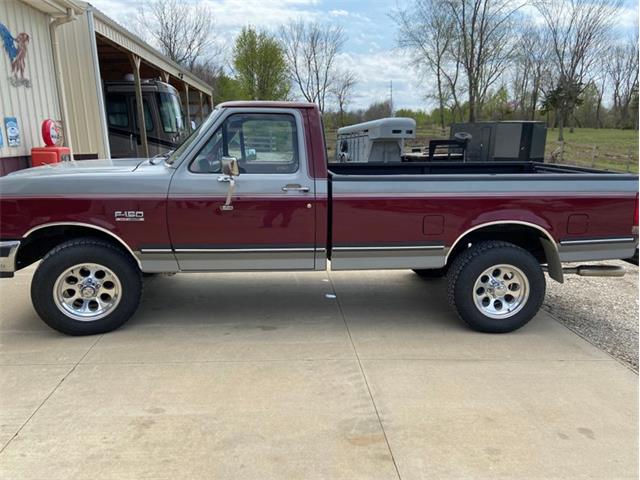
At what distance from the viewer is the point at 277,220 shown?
4.11m

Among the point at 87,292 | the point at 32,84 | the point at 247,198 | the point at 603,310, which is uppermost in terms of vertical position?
the point at 32,84

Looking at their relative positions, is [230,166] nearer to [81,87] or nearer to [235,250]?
[235,250]

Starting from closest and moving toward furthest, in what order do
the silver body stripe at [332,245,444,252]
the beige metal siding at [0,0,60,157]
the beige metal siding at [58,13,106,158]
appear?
the silver body stripe at [332,245,444,252]
the beige metal siding at [0,0,60,157]
the beige metal siding at [58,13,106,158]

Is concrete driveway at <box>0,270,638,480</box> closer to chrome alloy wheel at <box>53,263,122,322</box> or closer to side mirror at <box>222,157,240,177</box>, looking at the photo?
chrome alloy wheel at <box>53,263,122,322</box>

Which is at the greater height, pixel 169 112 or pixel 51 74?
pixel 51 74

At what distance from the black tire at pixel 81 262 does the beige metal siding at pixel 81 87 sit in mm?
6092

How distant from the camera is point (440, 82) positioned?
3381 cm

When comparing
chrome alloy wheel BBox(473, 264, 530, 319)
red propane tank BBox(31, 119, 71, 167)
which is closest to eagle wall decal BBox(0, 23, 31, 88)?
red propane tank BBox(31, 119, 71, 167)

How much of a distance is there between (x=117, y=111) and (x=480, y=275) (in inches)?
451

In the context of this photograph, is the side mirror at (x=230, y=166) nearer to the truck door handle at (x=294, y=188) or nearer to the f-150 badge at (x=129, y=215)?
the truck door handle at (x=294, y=188)

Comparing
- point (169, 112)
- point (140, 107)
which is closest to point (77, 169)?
point (140, 107)

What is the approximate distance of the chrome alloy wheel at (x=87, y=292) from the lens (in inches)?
158

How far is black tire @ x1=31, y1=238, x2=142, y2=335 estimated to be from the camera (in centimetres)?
395

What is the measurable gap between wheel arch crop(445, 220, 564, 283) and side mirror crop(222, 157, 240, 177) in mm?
1957
